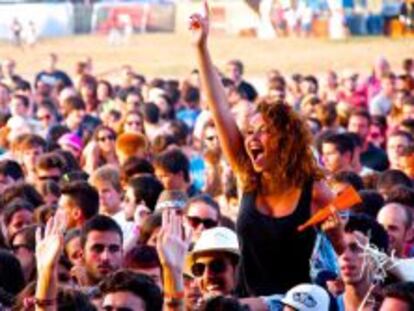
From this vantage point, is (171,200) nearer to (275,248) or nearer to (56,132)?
(275,248)

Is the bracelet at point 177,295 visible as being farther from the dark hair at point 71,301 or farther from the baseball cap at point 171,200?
the baseball cap at point 171,200

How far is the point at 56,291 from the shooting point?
7883 mm

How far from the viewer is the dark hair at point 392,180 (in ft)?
43.7

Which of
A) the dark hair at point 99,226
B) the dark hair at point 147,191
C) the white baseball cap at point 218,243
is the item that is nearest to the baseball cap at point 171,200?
the dark hair at point 147,191

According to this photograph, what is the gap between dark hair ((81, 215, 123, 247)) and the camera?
10.4 metres

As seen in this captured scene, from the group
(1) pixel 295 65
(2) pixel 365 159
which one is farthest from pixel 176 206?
(1) pixel 295 65

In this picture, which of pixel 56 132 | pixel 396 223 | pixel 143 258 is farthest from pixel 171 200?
pixel 56 132

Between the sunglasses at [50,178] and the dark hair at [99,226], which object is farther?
the sunglasses at [50,178]

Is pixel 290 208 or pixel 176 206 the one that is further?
pixel 176 206

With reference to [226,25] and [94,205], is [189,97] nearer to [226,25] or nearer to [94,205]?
[94,205]

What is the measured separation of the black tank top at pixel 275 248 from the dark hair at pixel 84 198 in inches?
138

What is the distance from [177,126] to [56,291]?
407 inches

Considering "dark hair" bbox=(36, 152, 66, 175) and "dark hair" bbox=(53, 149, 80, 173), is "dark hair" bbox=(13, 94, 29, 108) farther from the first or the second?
"dark hair" bbox=(36, 152, 66, 175)

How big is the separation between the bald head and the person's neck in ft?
5.66
